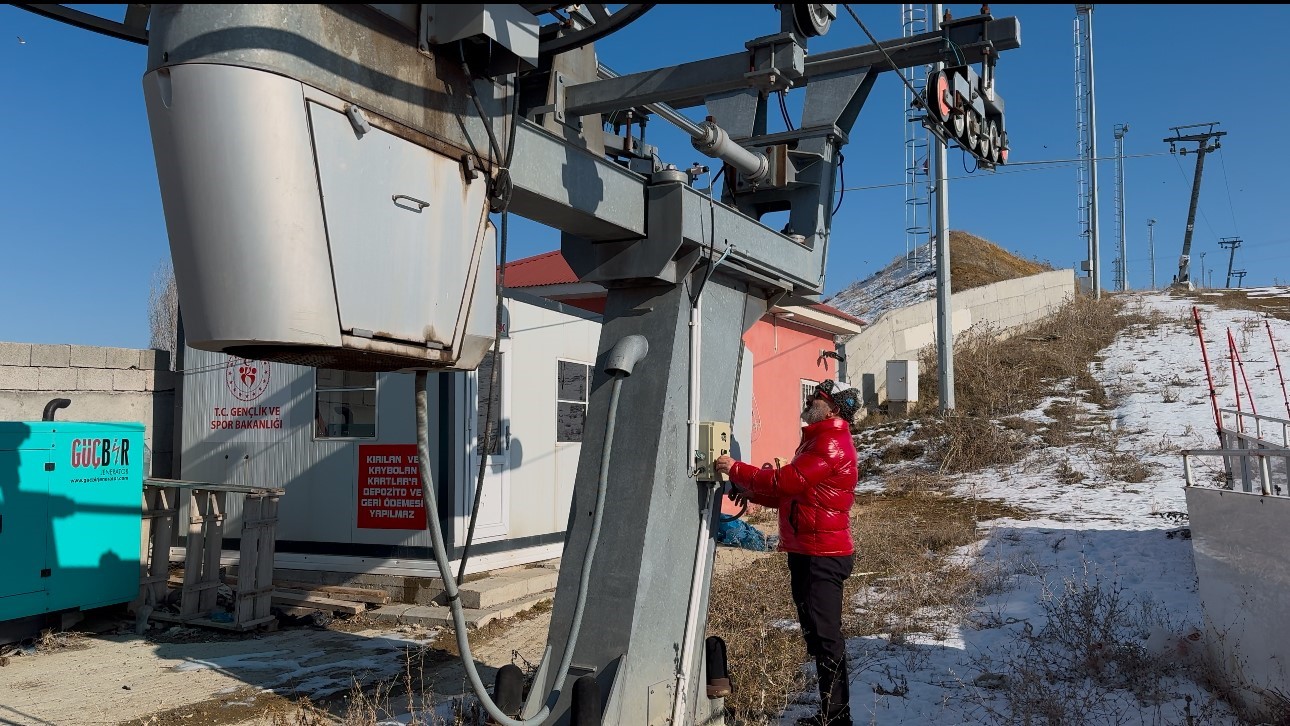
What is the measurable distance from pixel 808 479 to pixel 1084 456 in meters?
11.9

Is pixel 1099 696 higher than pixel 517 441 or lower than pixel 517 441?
lower

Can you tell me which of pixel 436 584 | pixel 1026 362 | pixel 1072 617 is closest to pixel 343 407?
pixel 436 584

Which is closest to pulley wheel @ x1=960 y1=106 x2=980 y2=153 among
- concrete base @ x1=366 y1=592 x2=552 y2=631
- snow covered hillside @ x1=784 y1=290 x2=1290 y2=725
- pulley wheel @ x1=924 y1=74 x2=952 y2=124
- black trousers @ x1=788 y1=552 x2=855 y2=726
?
pulley wheel @ x1=924 y1=74 x2=952 y2=124

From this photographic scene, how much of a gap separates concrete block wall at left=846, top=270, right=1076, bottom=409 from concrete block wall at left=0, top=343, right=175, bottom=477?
14004 mm

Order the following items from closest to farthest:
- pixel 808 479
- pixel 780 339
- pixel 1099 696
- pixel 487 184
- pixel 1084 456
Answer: pixel 487 184
pixel 808 479
pixel 1099 696
pixel 1084 456
pixel 780 339

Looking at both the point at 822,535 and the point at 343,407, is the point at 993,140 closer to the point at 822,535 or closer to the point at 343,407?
the point at 822,535

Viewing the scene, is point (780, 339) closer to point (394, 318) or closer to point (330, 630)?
point (330, 630)

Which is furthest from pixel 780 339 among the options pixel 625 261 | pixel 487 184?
pixel 487 184

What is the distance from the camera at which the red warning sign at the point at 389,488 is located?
9.49 meters

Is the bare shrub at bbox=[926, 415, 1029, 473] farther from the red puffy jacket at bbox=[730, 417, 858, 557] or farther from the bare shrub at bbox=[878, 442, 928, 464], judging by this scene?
the red puffy jacket at bbox=[730, 417, 858, 557]

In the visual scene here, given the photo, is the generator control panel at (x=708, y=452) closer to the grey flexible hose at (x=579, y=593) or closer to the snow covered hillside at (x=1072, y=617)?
the grey flexible hose at (x=579, y=593)

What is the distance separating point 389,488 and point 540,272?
7.61 meters

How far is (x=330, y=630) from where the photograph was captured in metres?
8.52

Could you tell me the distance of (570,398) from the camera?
11.6 metres
